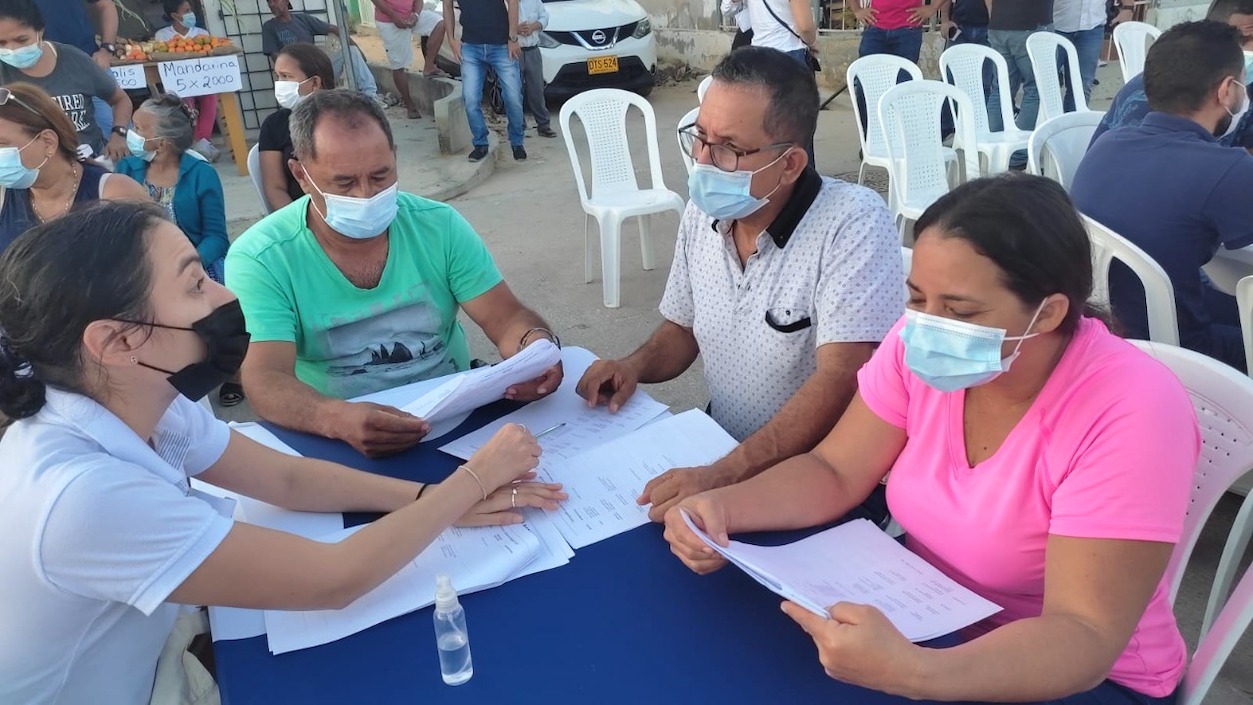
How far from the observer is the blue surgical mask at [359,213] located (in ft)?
7.34

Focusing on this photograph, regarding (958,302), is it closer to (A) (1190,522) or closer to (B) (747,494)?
(B) (747,494)

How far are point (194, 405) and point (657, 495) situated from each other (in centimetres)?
88

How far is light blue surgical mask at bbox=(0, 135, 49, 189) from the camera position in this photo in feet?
9.87

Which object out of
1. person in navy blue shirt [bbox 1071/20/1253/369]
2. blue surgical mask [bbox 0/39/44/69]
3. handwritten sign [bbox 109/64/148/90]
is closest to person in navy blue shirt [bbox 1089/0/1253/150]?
person in navy blue shirt [bbox 1071/20/1253/369]

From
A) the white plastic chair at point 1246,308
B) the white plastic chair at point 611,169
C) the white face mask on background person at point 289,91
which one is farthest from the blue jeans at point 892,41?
the white plastic chair at point 1246,308

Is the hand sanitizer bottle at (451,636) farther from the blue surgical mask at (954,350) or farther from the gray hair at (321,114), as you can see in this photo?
the gray hair at (321,114)

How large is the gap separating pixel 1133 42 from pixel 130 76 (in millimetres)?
7299

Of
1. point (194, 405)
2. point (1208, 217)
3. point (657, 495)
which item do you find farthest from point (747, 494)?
point (1208, 217)

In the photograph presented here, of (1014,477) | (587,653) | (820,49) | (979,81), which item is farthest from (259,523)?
(820,49)

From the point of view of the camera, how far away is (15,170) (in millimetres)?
3039

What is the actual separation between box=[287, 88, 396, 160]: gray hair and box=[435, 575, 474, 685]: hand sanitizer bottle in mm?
1386

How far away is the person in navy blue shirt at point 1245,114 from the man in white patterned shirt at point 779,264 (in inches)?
80.9

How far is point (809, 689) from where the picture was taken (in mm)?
1152

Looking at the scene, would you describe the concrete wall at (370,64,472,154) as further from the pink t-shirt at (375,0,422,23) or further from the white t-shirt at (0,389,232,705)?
the white t-shirt at (0,389,232,705)
